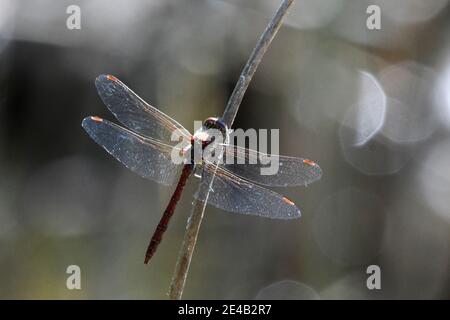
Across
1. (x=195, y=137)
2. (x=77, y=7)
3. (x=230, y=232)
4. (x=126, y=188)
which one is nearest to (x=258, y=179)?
(x=195, y=137)

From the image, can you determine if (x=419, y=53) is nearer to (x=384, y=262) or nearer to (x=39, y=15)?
(x=384, y=262)

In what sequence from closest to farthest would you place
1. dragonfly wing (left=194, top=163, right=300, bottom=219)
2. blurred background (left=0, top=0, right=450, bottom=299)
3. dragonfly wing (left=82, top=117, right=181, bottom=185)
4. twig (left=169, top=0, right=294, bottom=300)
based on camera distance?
twig (left=169, top=0, right=294, bottom=300) → dragonfly wing (left=194, top=163, right=300, bottom=219) → dragonfly wing (left=82, top=117, right=181, bottom=185) → blurred background (left=0, top=0, right=450, bottom=299)

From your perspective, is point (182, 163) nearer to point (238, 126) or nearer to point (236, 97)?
point (236, 97)

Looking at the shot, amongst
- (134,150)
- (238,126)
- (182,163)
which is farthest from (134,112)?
(238,126)

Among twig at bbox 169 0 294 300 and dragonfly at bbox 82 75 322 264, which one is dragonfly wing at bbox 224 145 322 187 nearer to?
dragonfly at bbox 82 75 322 264

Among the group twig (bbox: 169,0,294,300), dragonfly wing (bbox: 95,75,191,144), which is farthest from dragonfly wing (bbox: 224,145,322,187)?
twig (bbox: 169,0,294,300)

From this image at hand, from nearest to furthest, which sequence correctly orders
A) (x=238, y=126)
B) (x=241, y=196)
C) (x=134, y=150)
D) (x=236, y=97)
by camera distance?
(x=236, y=97) < (x=241, y=196) < (x=134, y=150) < (x=238, y=126)

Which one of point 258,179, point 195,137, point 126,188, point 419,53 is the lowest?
point 126,188

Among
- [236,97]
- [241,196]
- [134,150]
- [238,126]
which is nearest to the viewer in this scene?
[236,97]
